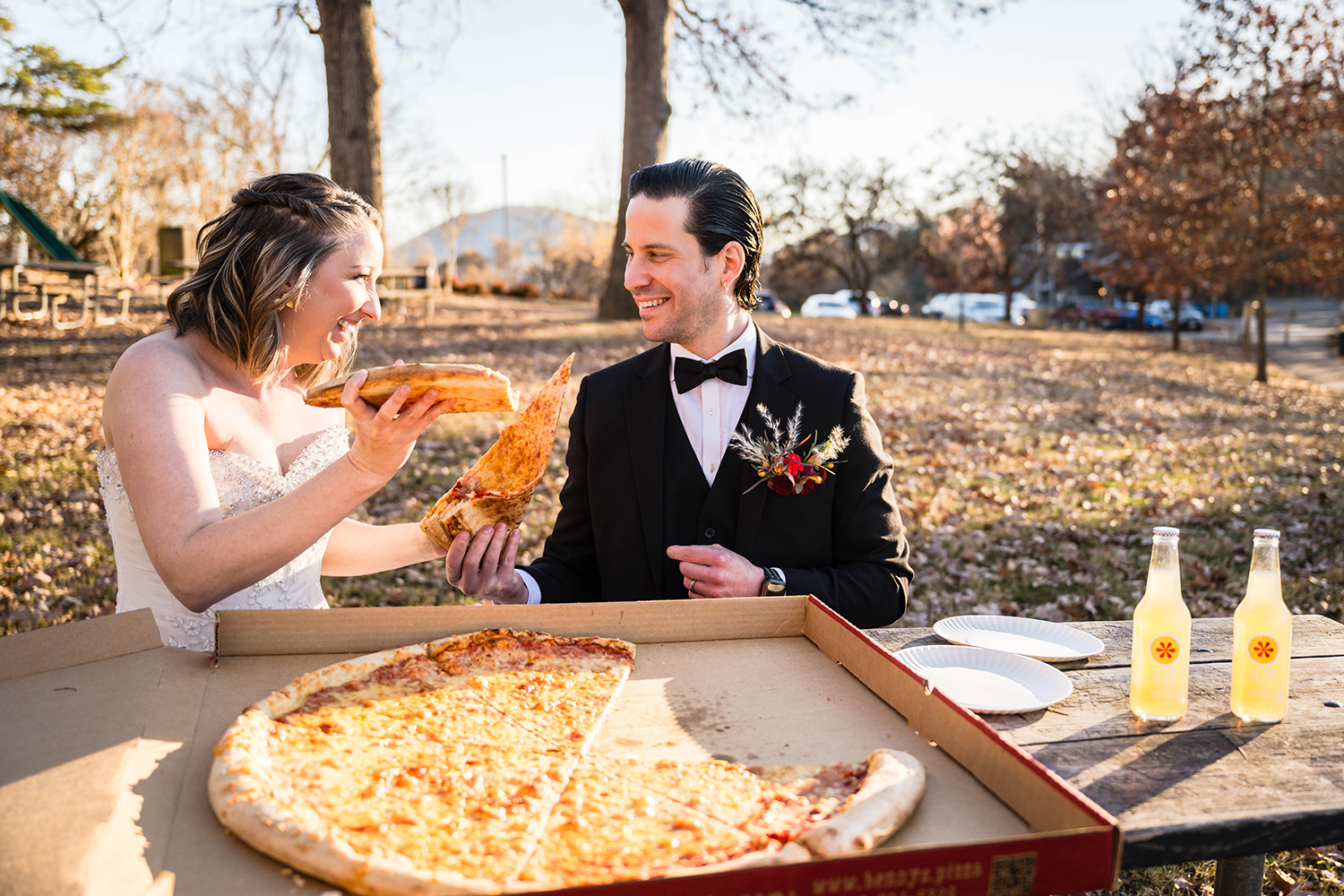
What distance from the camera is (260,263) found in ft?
10.2

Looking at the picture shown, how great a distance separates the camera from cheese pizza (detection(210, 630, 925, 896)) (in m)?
1.68

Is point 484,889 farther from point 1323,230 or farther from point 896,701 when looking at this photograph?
point 1323,230

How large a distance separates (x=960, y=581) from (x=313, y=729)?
6.28 meters

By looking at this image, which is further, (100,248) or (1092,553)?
(100,248)

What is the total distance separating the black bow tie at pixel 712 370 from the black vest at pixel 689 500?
0.37ft

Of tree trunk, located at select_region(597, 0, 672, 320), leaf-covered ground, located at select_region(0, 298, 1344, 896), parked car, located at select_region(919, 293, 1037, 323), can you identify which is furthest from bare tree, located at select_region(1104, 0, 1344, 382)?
parked car, located at select_region(919, 293, 1037, 323)

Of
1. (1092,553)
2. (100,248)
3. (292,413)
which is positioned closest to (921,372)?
(1092,553)

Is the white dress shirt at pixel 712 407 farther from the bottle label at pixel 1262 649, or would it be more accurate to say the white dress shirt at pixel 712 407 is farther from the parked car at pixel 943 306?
the parked car at pixel 943 306

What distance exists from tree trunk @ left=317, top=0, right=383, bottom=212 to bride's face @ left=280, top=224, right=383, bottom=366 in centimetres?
1222

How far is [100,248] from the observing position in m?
33.9

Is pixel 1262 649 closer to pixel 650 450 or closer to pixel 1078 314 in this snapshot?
pixel 650 450

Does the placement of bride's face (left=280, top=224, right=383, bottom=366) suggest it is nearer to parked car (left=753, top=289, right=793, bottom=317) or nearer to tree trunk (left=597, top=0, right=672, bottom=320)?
tree trunk (left=597, top=0, right=672, bottom=320)

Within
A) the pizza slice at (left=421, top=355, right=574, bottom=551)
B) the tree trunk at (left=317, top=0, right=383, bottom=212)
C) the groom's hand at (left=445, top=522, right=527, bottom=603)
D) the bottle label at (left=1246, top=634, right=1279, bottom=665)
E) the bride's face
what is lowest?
the bottle label at (left=1246, top=634, right=1279, bottom=665)

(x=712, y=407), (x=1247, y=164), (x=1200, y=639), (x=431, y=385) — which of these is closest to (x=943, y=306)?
(x=1247, y=164)
